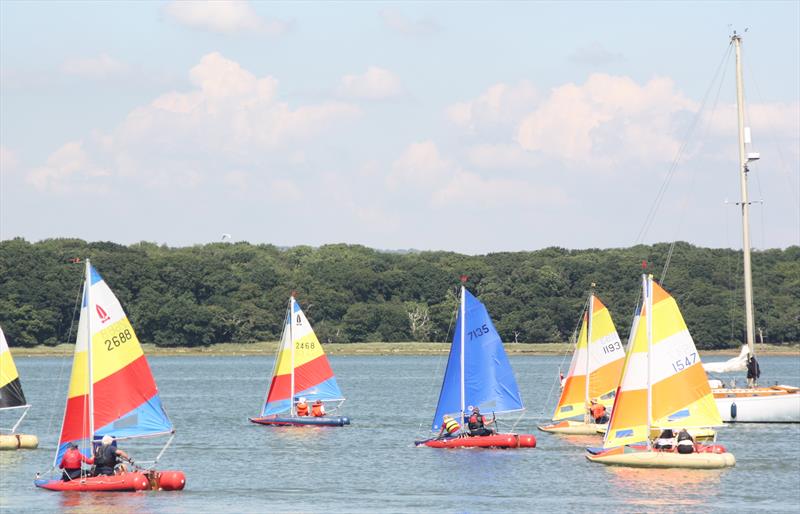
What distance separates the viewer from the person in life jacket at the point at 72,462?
139 ft

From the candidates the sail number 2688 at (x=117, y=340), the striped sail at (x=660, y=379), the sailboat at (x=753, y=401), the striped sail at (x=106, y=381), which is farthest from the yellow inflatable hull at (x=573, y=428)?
the sail number 2688 at (x=117, y=340)

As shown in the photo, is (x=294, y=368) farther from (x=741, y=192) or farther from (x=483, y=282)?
(x=483, y=282)

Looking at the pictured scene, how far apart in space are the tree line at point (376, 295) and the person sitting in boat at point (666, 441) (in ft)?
414

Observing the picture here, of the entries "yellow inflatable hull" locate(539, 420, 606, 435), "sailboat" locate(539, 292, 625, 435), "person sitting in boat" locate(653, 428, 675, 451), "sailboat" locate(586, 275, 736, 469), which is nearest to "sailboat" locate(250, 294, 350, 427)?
"yellow inflatable hull" locate(539, 420, 606, 435)

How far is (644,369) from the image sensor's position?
1909 inches

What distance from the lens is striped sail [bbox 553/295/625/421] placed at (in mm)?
63438

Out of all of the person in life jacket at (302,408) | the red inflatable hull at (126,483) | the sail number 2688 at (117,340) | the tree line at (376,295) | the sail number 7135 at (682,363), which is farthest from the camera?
the tree line at (376,295)

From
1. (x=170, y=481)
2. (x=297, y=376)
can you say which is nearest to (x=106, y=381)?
(x=170, y=481)

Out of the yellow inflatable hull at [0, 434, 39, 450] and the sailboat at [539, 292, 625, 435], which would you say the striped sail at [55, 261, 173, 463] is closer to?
the yellow inflatable hull at [0, 434, 39, 450]

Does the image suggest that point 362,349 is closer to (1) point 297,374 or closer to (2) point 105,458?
(1) point 297,374

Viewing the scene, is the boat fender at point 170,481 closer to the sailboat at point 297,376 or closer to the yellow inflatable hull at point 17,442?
the yellow inflatable hull at point 17,442

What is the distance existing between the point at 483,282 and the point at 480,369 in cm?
13762

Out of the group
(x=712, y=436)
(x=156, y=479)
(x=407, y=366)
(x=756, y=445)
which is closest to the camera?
(x=156, y=479)

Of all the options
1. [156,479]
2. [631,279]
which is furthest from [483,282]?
[156,479]
